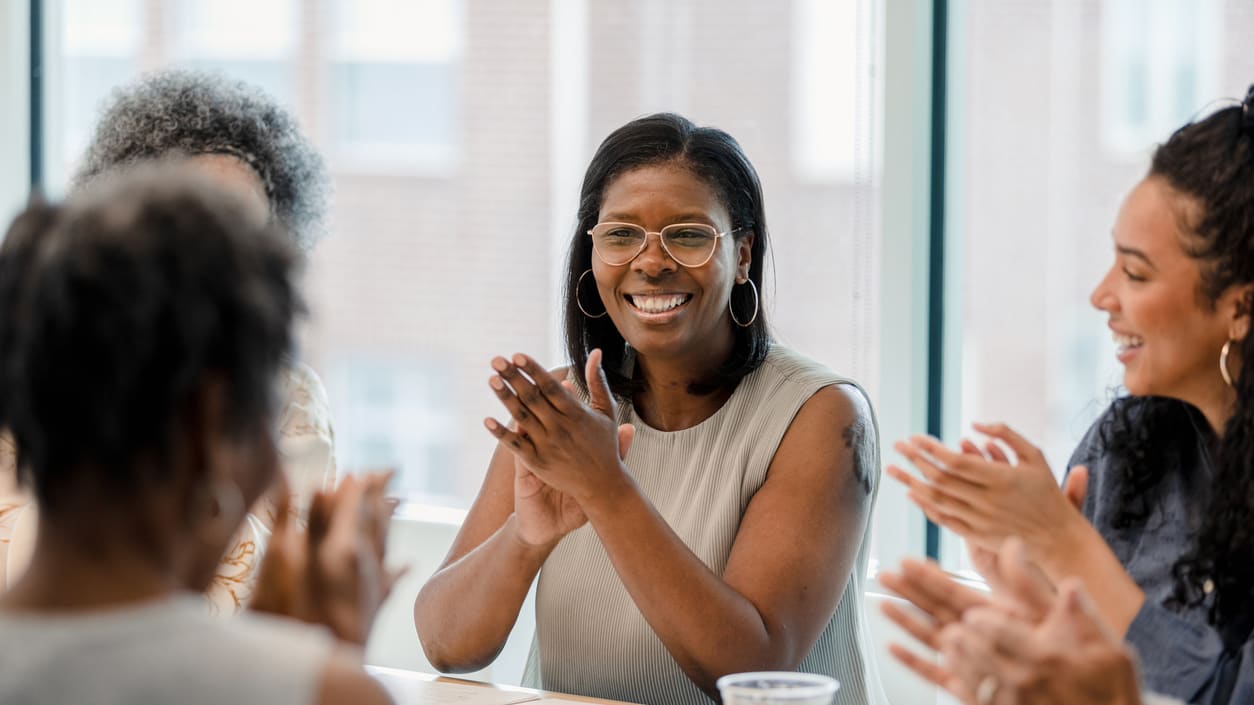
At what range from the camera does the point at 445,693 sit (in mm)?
1829

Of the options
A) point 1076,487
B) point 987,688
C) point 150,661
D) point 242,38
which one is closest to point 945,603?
point 987,688

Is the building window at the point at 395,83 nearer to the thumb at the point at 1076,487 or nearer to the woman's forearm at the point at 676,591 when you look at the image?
the woman's forearm at the point at 676,591

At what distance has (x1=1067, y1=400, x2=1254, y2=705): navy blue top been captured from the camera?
1604mm

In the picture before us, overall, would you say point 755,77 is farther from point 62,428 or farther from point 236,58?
point 62,428

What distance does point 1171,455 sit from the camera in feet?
6.04

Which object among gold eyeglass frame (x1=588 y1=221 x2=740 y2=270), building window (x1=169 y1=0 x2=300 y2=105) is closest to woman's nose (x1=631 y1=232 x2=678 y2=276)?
gold eyeglass frame (x1=588 y1=221 x2=740 y2=270)

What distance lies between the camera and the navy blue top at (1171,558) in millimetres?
1604

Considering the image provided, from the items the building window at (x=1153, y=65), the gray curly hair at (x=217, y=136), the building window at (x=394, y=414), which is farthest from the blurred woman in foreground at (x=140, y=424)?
the building window at (x=394, y=414)

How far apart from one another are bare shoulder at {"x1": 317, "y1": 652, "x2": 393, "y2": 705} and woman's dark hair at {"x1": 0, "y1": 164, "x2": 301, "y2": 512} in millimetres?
160

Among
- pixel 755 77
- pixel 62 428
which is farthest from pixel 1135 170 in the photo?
pixel 62 428

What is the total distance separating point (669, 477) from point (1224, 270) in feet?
2.92

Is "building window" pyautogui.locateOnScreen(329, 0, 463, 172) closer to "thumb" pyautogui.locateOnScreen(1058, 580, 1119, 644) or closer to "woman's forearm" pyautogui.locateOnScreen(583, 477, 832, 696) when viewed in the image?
"woman's forearm" pyautogui.locateOnScreen(583, 477, 832, 696)

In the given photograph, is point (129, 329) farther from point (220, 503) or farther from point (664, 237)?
point (664, 237)

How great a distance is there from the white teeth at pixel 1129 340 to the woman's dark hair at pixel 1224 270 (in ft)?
0.31
